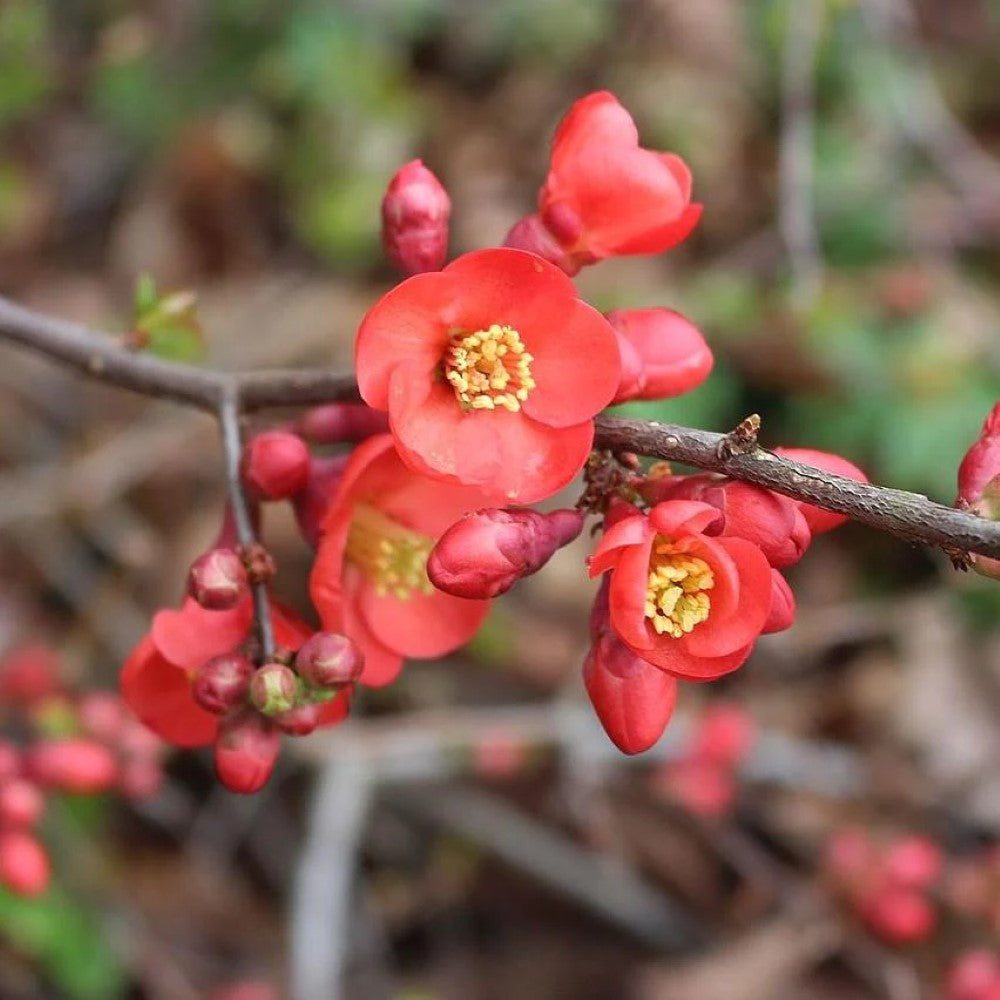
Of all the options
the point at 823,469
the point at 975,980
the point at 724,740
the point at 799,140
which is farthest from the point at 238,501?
the point at 799,140

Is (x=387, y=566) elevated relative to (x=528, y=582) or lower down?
elevated

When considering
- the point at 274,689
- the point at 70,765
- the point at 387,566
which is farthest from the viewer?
the point at 70,765

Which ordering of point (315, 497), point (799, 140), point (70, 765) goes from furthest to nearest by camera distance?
point (799, 140), point (70, 765), point (315, 497)

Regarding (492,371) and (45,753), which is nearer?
(492,371)

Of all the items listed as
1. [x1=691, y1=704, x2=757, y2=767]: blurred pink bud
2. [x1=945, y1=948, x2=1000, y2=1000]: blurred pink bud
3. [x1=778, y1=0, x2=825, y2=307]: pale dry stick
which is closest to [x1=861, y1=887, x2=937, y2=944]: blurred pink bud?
[x1=945, y1=948, x2=1000, y2=1000]: blurred pink bud

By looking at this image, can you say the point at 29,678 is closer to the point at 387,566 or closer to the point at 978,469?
the point at 387,566

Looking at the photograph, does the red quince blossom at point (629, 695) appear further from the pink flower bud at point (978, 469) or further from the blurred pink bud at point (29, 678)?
the blurred pink bud at point (29, 678)

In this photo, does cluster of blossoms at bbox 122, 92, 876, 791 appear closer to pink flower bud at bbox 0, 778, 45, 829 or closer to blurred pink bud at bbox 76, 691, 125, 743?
pink flower bud at bbox 0, 778, 45, 829

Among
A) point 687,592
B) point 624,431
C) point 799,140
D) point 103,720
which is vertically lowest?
point 103,720
